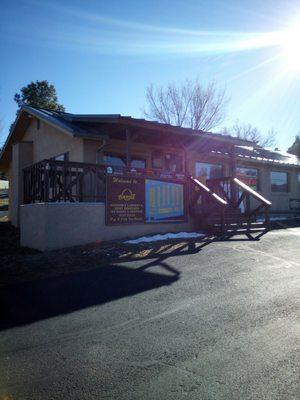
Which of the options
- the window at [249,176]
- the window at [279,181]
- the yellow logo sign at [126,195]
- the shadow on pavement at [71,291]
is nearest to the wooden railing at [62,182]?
the yellow logo sign at [126,195]

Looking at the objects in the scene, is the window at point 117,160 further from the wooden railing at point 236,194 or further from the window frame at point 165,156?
the wooden railing at point 236,194

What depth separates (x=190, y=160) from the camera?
727 inches

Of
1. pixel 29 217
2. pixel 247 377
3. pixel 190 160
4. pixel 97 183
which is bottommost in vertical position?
pixel 247 377

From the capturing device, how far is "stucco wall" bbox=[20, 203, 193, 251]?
1030 cm

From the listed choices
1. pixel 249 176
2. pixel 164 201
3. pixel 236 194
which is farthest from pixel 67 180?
pixel 249 176

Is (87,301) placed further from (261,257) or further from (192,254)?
(261,257)

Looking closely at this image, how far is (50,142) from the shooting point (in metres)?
17.1

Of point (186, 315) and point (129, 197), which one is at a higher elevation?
point (129, 197)

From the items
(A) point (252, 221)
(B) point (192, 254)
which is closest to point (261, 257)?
(B) point (192, 254)

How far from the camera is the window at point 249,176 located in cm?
2148

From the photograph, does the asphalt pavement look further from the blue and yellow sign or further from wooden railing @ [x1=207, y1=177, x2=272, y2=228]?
wooden railing @ [x1=207, y1=177, x2=272, y2=228]

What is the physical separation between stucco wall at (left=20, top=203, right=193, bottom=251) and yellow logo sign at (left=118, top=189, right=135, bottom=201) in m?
0.75

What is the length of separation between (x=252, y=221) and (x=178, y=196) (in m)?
3.07

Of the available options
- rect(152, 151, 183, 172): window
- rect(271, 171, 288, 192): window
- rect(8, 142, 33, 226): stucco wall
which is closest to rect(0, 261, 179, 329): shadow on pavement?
rect(152, 151, 183, 172): window
